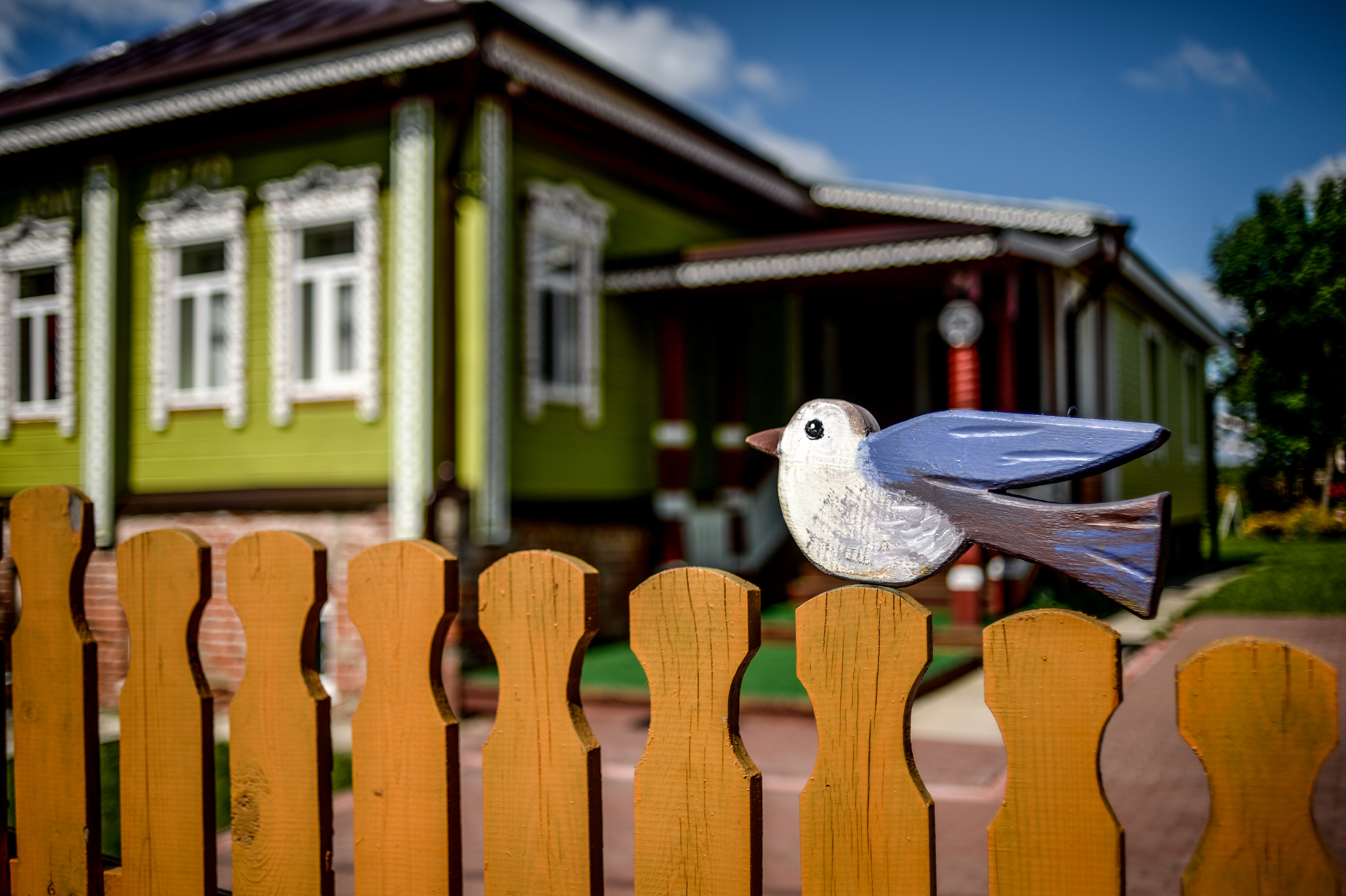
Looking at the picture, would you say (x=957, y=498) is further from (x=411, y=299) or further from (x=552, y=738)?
(x=411, y=299)

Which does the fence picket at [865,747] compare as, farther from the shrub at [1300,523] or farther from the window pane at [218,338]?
the window pane at [218,338]

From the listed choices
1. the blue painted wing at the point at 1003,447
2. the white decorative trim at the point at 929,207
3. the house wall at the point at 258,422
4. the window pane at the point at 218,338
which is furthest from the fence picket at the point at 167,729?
the window pane at the point at 218,338

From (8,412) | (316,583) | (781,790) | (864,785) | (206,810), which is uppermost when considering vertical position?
(8,412)

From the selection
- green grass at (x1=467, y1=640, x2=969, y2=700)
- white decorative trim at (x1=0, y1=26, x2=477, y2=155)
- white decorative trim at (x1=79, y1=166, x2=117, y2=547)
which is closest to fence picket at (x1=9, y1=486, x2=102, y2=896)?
green grass at (x1=467, y1=640, x2=969, y2=700)

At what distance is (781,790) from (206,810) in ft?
12.0

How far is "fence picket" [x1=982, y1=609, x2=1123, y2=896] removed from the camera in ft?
4.11

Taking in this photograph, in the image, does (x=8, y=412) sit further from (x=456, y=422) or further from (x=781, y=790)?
(x=781, y=790)

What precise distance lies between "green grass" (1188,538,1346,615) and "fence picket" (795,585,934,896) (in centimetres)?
37

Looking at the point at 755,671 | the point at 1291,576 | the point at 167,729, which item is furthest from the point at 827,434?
the point at 755,671

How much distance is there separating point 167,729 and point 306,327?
24.1 ft

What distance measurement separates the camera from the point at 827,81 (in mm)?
1883

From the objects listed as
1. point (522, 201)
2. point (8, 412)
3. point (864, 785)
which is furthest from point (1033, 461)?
point (8, 412)

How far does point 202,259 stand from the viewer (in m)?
9.38

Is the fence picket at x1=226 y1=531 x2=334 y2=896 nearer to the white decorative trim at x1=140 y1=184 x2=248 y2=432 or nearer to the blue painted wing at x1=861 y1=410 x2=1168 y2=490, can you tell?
the blue painted wing at x1=861 y1=410 x2=1168 y2=490
